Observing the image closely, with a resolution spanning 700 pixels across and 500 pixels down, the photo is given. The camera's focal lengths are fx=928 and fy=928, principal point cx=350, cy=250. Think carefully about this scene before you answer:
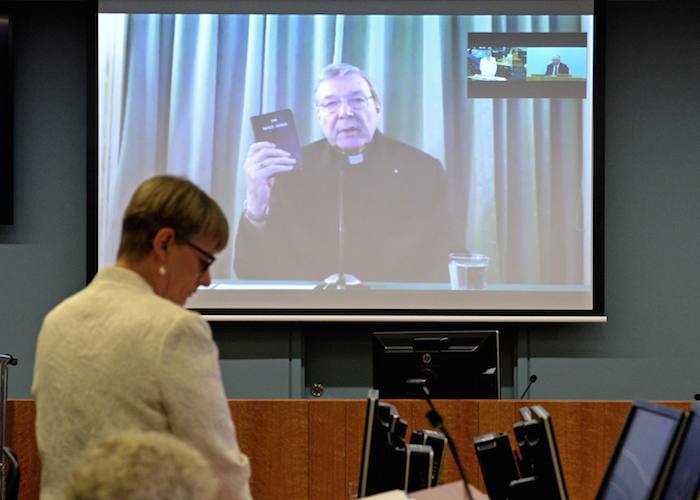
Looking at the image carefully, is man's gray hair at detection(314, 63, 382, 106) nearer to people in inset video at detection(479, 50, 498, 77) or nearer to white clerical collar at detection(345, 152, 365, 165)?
white clerical collar at detection(345, 152, 365, 165)

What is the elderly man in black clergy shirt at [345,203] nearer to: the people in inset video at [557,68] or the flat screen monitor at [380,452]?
the people in inset video at [557,68]

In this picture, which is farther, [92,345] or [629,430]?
[629,430]

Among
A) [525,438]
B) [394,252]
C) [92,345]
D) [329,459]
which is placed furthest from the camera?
[394,252]

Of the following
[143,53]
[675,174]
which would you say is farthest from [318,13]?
[675,174]

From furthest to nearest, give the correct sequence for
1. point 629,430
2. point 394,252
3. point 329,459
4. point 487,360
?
1. point 394,252
2. point 487,360
3. point 329,459
4. point 629,430

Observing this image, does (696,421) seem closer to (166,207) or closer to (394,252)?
(166,207)

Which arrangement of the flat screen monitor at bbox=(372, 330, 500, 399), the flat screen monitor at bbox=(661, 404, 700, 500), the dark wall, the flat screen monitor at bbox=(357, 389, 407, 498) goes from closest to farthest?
the flat screen monitor at bbox=(661, 404, 700, 500) → the flat screen monitor at bbox=(357, 389, 407, 498) → the flat screen monitor at bbox=(372, 330, 500, 399) → the dark wall

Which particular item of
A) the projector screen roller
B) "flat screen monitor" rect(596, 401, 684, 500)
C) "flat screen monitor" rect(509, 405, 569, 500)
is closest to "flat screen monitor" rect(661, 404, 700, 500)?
"flat screen monitor" rect(596, 401, 684, 500)

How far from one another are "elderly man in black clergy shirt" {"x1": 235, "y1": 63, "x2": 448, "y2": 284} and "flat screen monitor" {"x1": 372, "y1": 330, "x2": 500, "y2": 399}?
60.7 inches

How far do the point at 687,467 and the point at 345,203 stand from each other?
11.4 feet

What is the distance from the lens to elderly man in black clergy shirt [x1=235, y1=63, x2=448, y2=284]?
4.97 metres

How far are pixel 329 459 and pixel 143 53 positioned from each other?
2784 mm

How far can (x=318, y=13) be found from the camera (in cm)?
499

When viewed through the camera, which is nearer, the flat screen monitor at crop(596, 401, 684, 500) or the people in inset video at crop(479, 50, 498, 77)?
the flat screen monitor at crop(596, 401, 684, 500)
